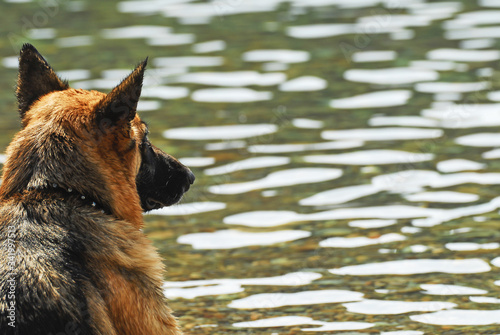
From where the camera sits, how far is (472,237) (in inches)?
297

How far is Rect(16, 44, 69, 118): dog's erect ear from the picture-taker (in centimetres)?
534

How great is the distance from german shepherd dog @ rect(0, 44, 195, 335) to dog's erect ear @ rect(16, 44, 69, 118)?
127 millimetres

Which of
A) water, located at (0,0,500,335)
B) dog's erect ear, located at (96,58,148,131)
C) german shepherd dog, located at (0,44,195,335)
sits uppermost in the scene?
dog's erect ear, located at (96,58,148,131)

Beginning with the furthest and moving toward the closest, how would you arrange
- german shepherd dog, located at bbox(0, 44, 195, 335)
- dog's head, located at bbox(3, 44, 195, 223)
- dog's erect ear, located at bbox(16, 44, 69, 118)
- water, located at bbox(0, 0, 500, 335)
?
water, located at bbox(0, 0, 500, 335)
dog's erect ear, located at bbox(16, 44, 69, 118)
dog's head, located at bbox(3, 44, 195, 223)
german shepherd dog, located at bbox(0, 44, 195, 335)

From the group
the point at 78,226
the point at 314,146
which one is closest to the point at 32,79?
the point at 78,226

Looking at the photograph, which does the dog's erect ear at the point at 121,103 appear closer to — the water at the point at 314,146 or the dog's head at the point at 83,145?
the dog's head at the point at 83,145

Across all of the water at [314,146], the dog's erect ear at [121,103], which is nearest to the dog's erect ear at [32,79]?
the dog's erect ear at [121,103]

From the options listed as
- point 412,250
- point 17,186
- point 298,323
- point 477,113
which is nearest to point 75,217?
point 17,186

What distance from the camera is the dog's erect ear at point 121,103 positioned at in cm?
467

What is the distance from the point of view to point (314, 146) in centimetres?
1013

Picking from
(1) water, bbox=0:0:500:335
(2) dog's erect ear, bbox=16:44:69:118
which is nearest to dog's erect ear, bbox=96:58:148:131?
(2) dog's erect ear, bbox=16:44:69:118

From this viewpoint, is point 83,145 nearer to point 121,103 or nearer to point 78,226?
point 121,103

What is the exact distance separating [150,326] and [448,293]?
2.59 meters

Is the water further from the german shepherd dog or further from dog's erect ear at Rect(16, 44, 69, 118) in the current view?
dog's erect ear at Rect(16, 44, 69, 118)
